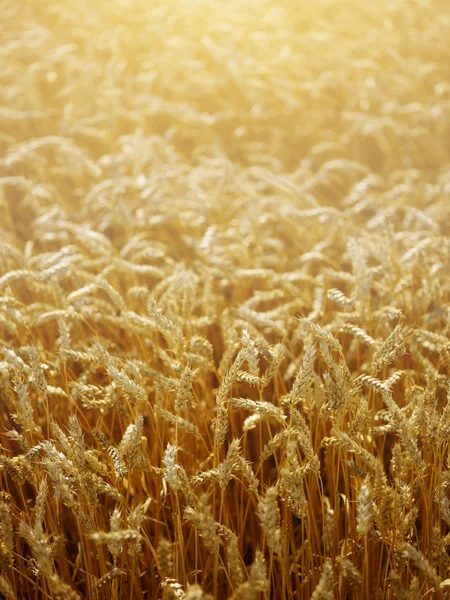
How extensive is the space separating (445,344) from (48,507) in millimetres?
796

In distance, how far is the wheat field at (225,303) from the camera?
0.94m

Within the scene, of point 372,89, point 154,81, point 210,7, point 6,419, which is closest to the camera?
point 6,419

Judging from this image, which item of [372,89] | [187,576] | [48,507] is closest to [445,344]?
[187,576]

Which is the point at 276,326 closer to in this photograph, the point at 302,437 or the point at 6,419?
the point at 302,437

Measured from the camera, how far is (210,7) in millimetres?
4535

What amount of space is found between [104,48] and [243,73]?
38.0 inches

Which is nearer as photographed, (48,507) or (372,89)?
(48,507)

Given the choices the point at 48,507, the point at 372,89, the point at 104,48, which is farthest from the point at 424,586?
the point at 104,48

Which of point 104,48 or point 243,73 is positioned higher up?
point 104,48

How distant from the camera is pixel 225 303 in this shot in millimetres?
1828

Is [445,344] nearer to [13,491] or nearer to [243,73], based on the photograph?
[13,491]

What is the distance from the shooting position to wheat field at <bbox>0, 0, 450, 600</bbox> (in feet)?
3.09

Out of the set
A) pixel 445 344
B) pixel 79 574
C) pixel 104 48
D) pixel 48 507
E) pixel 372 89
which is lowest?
pixel 79 574

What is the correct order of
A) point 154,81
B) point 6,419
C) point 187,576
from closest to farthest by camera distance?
point 187,576, point 6,419, point 154,81
